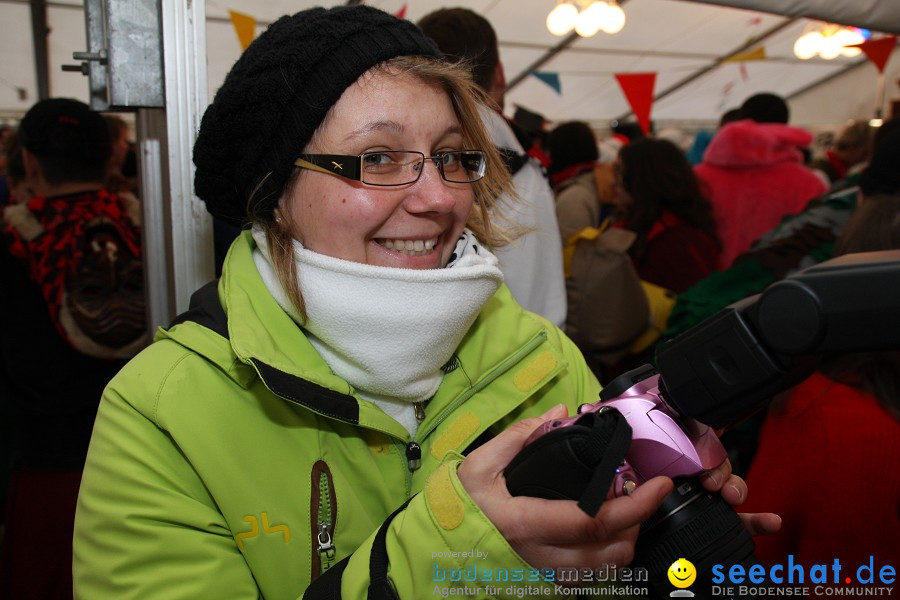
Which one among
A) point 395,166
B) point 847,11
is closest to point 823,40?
point 847,11

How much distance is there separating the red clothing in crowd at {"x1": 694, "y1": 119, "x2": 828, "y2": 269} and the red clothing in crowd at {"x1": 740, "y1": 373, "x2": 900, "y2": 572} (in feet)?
6.24

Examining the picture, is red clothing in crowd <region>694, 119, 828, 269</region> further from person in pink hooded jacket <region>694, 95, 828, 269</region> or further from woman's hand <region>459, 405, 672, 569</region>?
woman's hand <region>459, 405, 672, 569</region>

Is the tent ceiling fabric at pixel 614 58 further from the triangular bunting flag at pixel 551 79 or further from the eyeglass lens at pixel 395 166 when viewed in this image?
the eyeglass lens at pixel 395 166

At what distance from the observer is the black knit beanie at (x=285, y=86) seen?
1029mm

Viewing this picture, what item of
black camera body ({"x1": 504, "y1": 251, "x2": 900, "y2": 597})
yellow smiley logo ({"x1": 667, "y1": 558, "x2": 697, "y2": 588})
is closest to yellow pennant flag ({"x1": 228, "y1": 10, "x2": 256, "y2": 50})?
black camera body ({"x1": 504, "y1": 251, "x2": 900, "y2": 597})

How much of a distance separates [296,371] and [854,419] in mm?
1135

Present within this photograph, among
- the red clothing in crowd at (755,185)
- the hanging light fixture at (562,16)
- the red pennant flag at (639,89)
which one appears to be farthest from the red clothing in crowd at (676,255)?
the hanging light fixture at (562,16)

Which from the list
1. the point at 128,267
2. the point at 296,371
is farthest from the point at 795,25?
the point at 296,371

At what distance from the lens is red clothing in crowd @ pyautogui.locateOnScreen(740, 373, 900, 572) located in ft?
4.30

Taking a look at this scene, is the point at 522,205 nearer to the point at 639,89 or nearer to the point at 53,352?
the point at 53,352

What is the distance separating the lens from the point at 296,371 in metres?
0.98

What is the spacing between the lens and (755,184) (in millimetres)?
3279

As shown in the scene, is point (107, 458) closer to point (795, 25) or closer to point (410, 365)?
point (410, 365)

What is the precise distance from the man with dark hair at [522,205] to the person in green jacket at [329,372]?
0.75 meters
